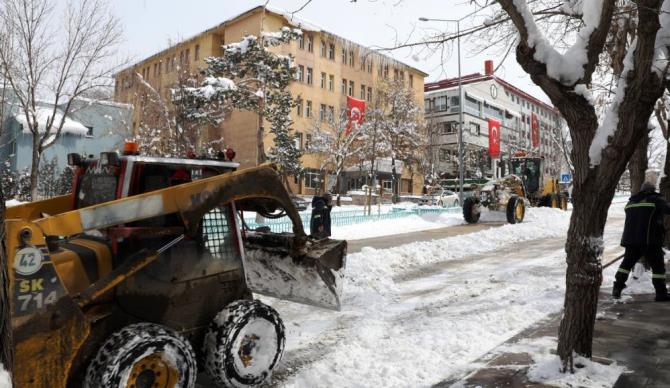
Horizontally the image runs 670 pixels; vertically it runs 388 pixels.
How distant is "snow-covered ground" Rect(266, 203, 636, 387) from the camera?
14.3ft

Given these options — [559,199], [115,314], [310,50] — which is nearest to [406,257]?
[115,314]

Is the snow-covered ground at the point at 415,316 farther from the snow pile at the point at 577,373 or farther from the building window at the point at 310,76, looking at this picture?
the building window at the point at 310,76

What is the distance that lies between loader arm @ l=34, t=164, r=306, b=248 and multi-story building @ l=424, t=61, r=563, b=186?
4438 centimetres

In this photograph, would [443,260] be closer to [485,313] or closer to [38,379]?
[485,313]

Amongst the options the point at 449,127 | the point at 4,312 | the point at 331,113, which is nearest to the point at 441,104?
the point at 449,127

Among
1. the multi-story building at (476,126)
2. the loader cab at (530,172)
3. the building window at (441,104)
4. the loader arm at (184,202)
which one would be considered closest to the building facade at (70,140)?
the loader cab at (530,172)

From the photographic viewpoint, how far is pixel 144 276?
139 inches

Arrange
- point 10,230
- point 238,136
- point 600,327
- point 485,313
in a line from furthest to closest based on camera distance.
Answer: point 238,136, point 485,313, point 600,327, point 10,230

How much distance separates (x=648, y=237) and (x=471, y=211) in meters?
13.2

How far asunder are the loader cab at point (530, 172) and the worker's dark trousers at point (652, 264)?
17587 mm

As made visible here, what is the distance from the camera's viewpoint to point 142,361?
3.13 meters

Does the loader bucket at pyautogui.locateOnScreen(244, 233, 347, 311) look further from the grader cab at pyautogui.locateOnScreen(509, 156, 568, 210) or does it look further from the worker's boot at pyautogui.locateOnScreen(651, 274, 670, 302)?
the grader cab at pyautogui.locateOnScreen(509, 156, 568, 210)

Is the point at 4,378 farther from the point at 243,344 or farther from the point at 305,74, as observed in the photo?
the point at 305,74

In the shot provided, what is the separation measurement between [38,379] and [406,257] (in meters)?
8.68
